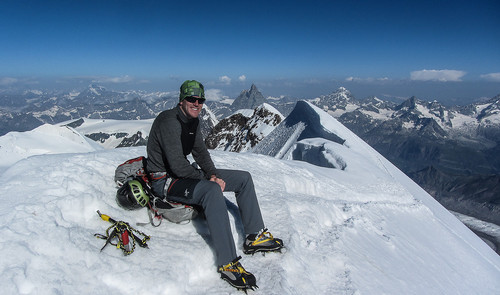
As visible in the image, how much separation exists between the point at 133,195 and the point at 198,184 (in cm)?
153

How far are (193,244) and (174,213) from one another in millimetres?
825

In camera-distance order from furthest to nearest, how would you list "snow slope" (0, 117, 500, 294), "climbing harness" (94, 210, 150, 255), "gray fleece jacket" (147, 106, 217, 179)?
"gray fleece jacket" (147, 106, 217, 179) → "climbing harness" (94, 210, 150, 255) → "snow slope" (0, 117, 500, 294)

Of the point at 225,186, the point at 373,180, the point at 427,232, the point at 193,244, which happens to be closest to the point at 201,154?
the point at 225,186

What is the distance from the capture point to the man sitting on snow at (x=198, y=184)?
15.6ft

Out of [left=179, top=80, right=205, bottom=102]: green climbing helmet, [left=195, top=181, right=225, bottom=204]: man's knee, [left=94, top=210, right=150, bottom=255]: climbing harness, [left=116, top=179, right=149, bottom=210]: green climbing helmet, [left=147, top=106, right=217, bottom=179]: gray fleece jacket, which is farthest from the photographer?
[left=116, top=179, right=149, bottom=210]: green climbing helmet

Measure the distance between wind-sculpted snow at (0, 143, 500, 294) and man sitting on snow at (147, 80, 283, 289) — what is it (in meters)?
0.35

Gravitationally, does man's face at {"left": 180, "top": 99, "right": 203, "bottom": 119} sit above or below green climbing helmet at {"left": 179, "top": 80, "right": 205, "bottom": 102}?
below

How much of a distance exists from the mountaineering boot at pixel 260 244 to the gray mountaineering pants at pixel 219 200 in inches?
6.4

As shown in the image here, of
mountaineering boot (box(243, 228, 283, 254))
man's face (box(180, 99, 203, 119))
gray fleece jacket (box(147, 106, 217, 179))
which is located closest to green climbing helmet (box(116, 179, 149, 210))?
gray fleece jacket (box(147, 106, 217, 179))

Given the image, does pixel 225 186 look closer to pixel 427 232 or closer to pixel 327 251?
pixel 327 251

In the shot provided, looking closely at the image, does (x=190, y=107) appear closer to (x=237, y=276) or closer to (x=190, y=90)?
(x=190, y=90)

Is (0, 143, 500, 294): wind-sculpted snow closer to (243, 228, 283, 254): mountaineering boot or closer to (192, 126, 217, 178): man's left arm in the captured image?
(243, 228, 283, 254): mountaineering boot

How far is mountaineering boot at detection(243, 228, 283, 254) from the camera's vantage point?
5.44 meters

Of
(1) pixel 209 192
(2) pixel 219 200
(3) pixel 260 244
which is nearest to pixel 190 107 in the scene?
(1) pixel 209 192
